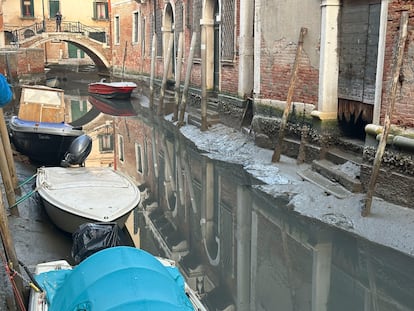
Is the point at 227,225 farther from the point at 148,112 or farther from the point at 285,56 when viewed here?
the point at 148,112

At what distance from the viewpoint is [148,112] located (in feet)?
51.5

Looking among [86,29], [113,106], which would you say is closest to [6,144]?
[113,106]

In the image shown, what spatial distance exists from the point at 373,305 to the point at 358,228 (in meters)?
1.29

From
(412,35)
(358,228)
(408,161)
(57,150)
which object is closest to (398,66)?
(412,35)

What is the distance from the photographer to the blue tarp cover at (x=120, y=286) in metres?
2.51

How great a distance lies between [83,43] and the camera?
25719 mm

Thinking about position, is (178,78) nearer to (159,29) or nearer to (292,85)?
(159,29)

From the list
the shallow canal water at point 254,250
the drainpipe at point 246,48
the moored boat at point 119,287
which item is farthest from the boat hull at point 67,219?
the drainpipe at point 246,48

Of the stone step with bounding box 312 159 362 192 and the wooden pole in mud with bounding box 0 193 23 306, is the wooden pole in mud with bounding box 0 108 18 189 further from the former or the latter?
the stone step with bounding box 312 159 362 192

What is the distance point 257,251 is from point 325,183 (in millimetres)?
1631

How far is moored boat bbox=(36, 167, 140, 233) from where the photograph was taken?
5195 mm

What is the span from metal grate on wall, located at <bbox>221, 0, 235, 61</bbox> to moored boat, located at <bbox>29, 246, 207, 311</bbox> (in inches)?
330

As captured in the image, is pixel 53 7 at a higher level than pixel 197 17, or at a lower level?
higher

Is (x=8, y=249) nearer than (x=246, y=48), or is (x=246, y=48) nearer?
(x=8, y=249)
